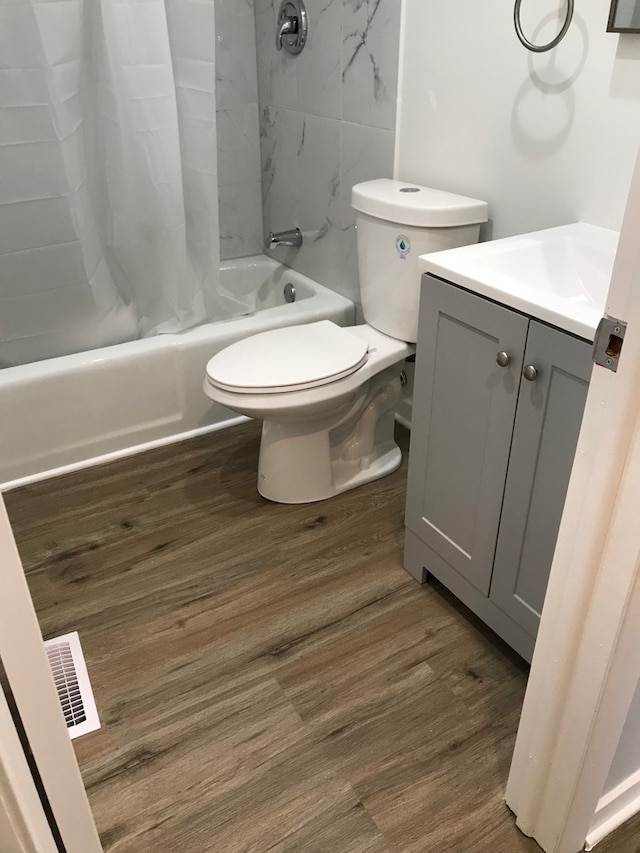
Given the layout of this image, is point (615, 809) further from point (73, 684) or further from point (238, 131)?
point (238, 131)

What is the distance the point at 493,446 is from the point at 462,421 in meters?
0.10

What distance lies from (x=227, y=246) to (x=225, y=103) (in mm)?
555

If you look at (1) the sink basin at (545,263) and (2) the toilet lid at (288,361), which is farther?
(2) the toilet lid at (288,361)

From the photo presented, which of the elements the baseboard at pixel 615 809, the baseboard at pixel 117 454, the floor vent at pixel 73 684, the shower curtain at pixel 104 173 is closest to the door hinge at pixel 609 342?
the baseboard at pixel 615 809

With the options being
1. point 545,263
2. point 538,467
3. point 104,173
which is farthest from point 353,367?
point 104,173

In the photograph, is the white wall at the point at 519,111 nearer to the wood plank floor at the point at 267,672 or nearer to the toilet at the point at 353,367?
the toilet at the point at 353,367

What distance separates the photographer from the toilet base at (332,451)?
6.84 ft

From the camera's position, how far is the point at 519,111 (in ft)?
5.78

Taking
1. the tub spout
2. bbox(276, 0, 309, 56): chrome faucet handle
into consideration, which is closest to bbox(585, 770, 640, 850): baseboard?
the tub spout

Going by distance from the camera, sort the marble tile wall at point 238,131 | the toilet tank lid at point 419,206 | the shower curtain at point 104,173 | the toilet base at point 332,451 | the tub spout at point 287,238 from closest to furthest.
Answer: the toilet tank lid at point 419,206 → the shower curtain at point 104,173 → the toilet base at point 332,451 → the marble tile wall at point 238,131 → the tub spout at point 287,238

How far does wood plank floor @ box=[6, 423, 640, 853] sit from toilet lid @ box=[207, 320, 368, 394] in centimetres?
44

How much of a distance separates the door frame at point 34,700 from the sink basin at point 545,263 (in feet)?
3.18

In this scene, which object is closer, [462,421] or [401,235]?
[462,421]

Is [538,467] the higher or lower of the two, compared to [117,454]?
higher
